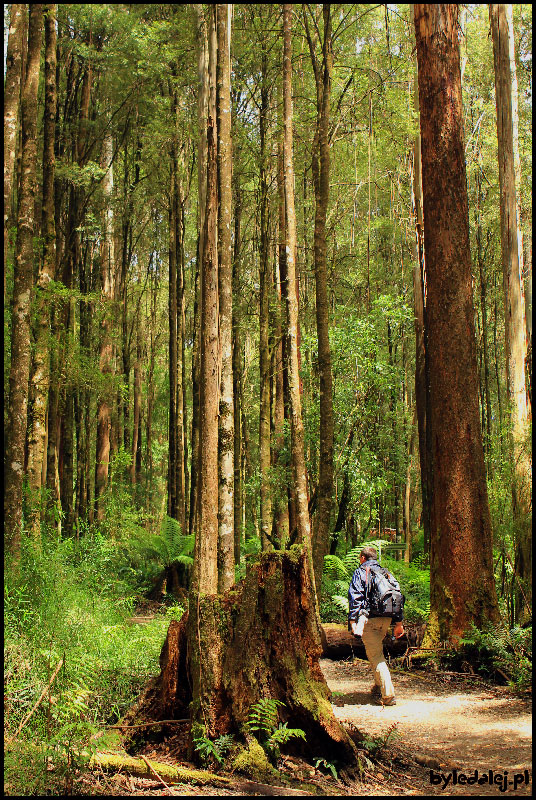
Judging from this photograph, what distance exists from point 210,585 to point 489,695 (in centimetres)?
434

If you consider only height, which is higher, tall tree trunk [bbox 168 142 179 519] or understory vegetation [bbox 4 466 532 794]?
tall tree trunk [bbox 168 142 179 519]

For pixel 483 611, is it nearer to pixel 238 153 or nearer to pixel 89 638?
pixel 89 638

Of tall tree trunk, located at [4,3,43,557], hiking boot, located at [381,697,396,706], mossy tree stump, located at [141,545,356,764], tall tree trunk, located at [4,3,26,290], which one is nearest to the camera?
mossy tree stump, located at [141,545,356,764]

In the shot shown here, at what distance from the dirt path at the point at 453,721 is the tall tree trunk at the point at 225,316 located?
2.72m

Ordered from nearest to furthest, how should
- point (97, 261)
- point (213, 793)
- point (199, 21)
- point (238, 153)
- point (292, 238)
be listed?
point (213, 793) → point (292, 238) → point (199, 21) → point (238, 153) → point (97, 261)

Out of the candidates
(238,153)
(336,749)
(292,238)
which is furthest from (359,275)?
(336,749)

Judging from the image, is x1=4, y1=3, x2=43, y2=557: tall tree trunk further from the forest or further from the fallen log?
the fallen log

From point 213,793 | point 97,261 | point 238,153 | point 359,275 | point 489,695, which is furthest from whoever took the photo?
point 359,275

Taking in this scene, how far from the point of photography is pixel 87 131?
63.9 feet

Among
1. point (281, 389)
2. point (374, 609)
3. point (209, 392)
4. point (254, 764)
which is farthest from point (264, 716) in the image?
point (281, 389)

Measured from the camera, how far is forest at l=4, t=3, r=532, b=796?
5.03 metres

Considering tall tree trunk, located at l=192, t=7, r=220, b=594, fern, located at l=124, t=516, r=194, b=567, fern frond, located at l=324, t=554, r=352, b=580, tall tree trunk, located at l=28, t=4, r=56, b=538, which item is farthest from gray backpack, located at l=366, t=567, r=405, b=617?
fern, located at l=124, t=516, r=194, b=567

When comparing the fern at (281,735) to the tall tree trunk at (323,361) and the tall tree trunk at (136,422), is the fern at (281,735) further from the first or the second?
the tall tree trunk at (136,422)

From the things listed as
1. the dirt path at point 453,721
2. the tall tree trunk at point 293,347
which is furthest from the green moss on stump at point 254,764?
the tall tree trunk at point 293,347
